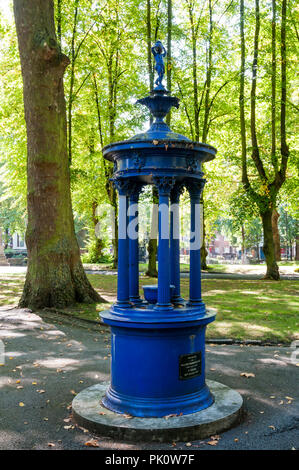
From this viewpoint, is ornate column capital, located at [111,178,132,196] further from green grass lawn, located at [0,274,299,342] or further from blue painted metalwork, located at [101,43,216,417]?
green grass lawn, located at [0,274,299,342]

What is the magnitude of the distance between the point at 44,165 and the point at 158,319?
8361 mm

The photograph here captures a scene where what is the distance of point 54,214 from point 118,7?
15.7m

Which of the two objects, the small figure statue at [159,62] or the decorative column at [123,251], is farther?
the small figure statue at [159,62]

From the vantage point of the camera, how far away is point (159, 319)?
554 centimetres

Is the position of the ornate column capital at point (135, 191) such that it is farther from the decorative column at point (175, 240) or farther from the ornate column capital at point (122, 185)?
the decorative column at point (175, 240)

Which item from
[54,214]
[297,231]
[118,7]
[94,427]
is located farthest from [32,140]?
[297,231]

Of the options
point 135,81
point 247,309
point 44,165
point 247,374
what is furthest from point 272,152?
point 247,374

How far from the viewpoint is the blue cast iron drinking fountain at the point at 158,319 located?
18.3 feet

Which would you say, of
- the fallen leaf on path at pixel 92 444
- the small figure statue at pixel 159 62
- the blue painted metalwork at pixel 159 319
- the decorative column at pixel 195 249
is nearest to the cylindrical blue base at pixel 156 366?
the blue painted metalwork at pixel 159 319

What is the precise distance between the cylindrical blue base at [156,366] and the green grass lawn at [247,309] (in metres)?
4.63

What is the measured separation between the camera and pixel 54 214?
13039 mm

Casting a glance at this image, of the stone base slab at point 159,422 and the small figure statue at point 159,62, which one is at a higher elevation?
the small figure statue at point 159,62

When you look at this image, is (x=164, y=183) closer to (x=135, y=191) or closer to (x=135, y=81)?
(x=135, y=191)
